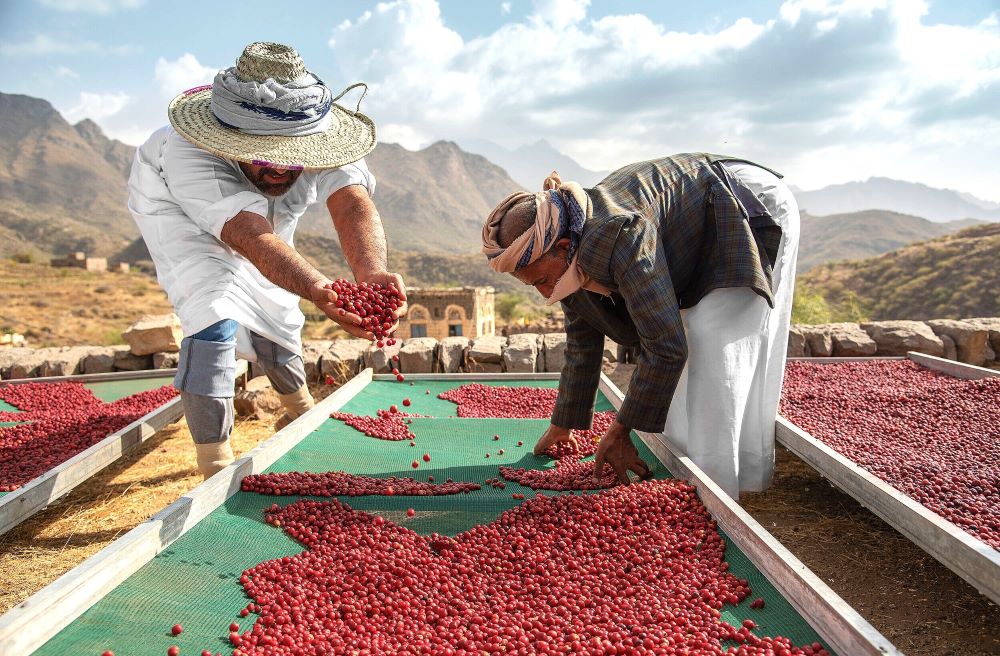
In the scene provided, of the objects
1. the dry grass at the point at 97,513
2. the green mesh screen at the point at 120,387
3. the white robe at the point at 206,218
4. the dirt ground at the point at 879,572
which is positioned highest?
the white robe at the point at 206,218

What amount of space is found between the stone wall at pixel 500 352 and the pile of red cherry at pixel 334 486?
3453mm

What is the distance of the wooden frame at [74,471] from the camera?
2809mm

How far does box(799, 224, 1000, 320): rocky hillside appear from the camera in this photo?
24.6m

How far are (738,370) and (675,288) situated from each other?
43 cm

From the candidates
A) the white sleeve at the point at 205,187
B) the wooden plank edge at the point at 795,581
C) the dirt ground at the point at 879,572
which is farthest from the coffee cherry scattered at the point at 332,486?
the dirt ground at the point at 879,572

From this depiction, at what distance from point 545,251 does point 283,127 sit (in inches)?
52.9

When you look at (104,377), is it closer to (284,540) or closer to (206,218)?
(206,218)

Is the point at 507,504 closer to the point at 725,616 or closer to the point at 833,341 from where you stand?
the point at 725,616

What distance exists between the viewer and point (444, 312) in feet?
63.4

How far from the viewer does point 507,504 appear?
258cm

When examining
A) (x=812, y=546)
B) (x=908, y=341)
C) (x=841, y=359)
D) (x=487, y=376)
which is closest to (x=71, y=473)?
(x=487, y=376)

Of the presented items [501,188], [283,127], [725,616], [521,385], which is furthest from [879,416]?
[501,188]

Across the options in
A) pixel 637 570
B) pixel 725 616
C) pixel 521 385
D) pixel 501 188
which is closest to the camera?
pixel 725 616

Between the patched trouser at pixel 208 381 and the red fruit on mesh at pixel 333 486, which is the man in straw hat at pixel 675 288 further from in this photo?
the patched trouser at pixel 208 381
